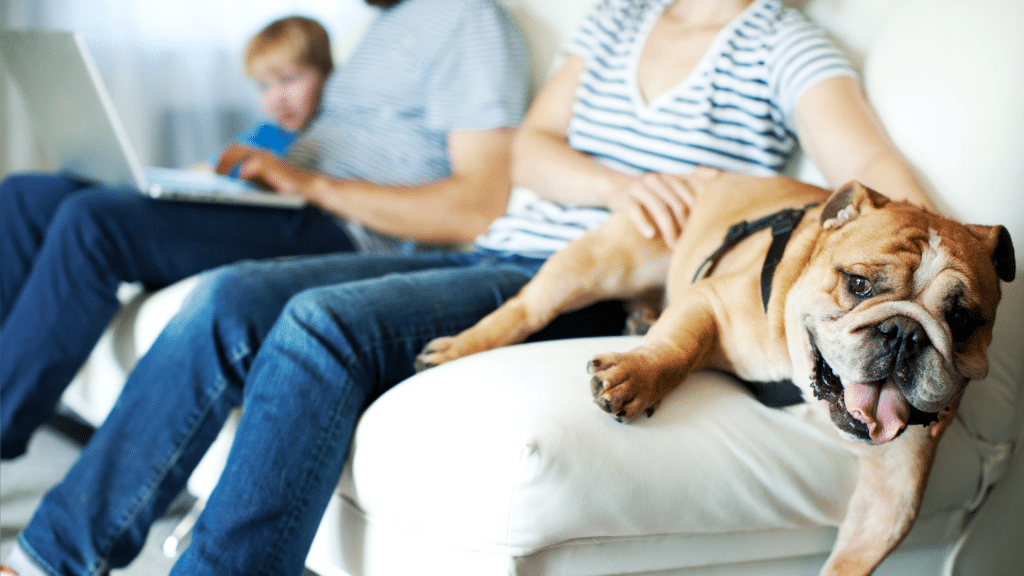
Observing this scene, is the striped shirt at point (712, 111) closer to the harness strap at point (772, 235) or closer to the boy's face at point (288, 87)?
the harness strap at point (772, 235)

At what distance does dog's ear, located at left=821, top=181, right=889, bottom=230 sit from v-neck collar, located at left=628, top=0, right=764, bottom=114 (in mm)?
568

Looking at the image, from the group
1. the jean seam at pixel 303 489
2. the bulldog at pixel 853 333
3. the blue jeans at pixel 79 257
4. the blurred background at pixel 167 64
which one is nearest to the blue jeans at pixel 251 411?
the jean seam at pixel 303 489

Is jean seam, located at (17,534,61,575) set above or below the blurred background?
below

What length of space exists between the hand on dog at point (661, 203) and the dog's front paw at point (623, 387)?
445 millimetres

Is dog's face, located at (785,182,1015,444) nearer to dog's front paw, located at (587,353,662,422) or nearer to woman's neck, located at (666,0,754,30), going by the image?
dog's front paw, located at (587,353,662,422)

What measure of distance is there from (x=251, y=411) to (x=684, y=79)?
41.6 inches

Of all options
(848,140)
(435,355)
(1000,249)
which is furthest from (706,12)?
(435,355)

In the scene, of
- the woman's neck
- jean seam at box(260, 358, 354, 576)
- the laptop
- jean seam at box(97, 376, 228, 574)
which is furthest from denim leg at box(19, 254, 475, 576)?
the woman's neck

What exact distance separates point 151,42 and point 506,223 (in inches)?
82.9

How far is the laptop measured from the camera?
148 centimetres

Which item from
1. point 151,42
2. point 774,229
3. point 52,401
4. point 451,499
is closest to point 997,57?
point 774,229

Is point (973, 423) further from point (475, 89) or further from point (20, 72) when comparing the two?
point (20, 72)

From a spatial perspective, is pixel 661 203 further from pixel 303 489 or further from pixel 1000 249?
pixel 303 489

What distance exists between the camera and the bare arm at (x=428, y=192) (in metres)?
1.76
